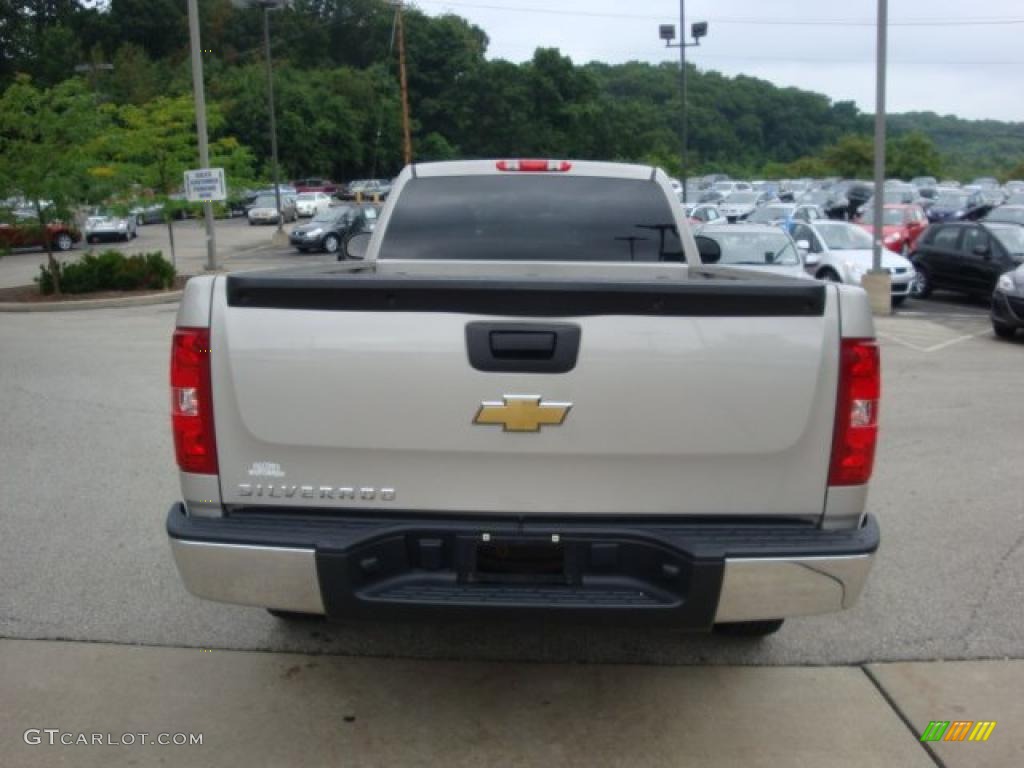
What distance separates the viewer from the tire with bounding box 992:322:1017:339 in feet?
49.1

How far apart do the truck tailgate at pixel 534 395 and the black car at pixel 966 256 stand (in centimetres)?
1690

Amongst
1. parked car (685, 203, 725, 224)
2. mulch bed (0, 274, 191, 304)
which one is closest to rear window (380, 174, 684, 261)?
mulch bed (0, 274, 191, 304)

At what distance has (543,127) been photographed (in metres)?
60.0

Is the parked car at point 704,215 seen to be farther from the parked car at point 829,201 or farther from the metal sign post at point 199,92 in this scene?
the metal sign post at point 199,92

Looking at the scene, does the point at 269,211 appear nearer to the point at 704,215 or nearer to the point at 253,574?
the point at 704,215

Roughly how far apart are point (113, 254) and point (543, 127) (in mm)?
41523

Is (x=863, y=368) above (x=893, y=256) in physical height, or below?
above

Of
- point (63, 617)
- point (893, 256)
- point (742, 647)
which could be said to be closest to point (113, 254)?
point (893, 256)

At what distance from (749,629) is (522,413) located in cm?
189

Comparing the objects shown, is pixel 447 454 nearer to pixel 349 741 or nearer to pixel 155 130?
pixel 349 741

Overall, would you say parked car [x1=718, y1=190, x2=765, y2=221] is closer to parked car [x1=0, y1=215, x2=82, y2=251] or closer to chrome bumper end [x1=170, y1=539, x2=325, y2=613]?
parked car [x1=0, y1=215, x2=82, y2=251]

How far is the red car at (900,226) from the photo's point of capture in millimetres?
26516

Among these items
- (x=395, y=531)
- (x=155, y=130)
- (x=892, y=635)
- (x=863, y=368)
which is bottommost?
(x=892, y=635)

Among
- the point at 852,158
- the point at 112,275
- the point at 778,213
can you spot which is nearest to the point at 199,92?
the point at 112,275
